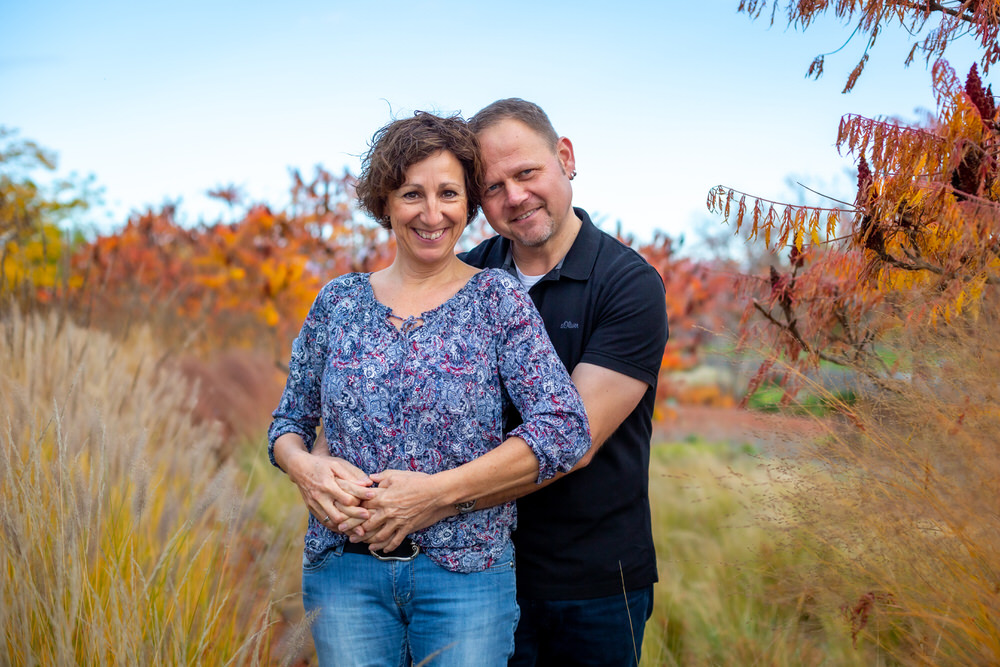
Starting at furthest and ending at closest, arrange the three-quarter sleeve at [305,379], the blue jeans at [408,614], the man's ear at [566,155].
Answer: the man's ear at [566,155]
the three-quarter sleeve at [305,379]
the blue jeans at [408,614]

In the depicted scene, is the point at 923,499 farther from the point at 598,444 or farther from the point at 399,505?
the point at 399,505

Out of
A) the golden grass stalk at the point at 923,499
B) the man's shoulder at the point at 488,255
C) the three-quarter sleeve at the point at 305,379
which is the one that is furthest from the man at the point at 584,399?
the three-quarter sleeve at the point at 305,379

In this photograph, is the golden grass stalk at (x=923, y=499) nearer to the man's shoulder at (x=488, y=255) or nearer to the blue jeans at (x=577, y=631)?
the blue jeans at (x=577, y=631)

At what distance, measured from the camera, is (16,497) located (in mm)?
2355

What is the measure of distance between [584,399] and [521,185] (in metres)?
0.78

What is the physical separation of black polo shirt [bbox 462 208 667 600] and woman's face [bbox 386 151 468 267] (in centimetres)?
46

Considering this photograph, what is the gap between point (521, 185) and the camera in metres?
2.70

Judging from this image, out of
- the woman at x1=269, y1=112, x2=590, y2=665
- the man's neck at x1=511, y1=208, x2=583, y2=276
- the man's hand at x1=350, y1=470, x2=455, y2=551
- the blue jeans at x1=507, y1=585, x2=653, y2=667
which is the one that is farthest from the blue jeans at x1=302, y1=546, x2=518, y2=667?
the man's neck at x1=511, y1=208, x2=583, y2=276

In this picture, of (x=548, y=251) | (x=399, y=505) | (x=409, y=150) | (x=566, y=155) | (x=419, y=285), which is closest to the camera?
(x=399, y=505)

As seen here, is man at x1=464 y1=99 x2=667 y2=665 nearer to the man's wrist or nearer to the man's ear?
the man's ear

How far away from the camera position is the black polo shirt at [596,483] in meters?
2.53

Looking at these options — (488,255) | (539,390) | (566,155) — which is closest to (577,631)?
(539,390)

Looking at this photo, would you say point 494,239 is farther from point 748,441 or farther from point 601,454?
point 748,441

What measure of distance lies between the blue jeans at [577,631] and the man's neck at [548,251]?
110 cm
